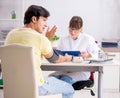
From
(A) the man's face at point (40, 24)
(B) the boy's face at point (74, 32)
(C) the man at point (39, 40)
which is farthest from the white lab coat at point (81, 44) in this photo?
(A) the man's face at point (40, 24)

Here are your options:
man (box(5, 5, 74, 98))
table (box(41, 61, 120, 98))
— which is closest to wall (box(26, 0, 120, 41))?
table (box(41, 61, 120, 98))

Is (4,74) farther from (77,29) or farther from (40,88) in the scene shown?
(77,29)

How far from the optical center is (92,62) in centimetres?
267

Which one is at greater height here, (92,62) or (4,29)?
(4,29)

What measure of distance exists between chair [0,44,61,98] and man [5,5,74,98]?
10cm

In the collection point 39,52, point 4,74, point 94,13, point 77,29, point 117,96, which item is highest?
point 94,13

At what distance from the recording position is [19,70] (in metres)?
2.16

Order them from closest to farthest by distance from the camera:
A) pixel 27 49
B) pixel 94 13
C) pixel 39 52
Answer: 1. pixel 27 49
2. pixel 39 52
3. pixel 94 13

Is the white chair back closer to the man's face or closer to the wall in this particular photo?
the man's face

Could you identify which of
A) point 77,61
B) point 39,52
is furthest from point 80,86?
point 39,52

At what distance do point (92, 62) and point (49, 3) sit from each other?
2.48m

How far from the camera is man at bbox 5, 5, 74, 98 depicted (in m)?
2.22

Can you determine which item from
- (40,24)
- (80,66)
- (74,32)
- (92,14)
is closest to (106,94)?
(92,14)

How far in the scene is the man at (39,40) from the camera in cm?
222
